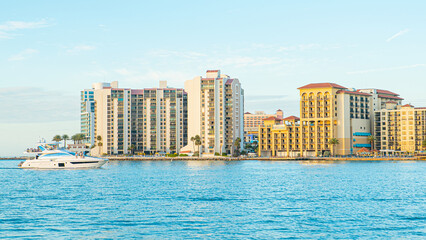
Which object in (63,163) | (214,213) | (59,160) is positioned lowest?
(214,213)

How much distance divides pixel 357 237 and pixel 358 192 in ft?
120

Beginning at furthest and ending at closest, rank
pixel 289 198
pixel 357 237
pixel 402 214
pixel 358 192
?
pixel 358 192 → pixel 289 198 → pixel 402 214 → pixel 357 237

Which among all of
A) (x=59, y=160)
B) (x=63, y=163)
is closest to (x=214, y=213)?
(x=63, y=163)

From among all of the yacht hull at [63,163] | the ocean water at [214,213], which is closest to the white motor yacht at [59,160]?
the yacht hull at [63,163]

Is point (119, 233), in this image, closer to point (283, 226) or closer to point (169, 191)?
point (283, 226)

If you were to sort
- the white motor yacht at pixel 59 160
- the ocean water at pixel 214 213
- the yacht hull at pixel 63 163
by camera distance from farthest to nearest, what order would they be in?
the white motor yacht at pixel 59 160
the yacht hull at pixel 63 163
the ocean water at pixel 214 213

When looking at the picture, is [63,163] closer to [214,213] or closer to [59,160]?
[59,160]

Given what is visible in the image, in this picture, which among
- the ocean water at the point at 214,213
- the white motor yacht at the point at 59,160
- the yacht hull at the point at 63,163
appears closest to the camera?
the ocean water at the point at 214,213

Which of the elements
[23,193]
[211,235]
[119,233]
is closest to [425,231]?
[211,235]

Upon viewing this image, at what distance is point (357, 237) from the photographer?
44312 millimetres

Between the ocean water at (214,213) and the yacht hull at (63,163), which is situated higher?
the yacht hull at (63,163)

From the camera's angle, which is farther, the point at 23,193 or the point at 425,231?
the point at 23,193

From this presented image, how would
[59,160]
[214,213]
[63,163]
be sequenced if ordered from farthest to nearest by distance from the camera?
[63,163]
[59,160]
[214,213]

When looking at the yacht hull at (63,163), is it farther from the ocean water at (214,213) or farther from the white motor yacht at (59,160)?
the ocean water at (214,213)
